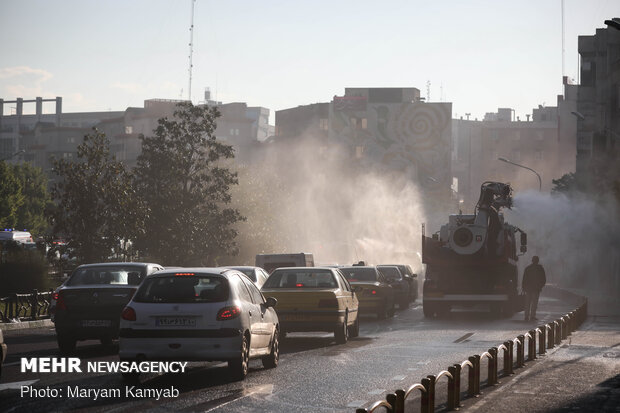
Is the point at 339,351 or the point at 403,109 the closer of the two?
the point at 339,351

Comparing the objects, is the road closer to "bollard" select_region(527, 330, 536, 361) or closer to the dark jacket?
"bollard" select_region(527, 330, 536, 361)

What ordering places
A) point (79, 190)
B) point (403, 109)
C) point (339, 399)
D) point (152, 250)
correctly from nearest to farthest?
point (339, 399)
point (79, 190)
point (152, 250)
point (403, 109)

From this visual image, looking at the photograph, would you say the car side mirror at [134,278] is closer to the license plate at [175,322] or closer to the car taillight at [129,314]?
the car taillight at [129,314]

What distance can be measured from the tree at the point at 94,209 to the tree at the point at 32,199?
186ft

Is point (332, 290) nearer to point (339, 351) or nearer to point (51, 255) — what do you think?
point (339, 351)

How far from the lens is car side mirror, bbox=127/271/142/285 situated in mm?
19172

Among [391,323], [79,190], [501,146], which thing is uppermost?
[501,146]

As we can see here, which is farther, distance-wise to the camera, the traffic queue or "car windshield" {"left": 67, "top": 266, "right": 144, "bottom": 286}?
"car windshield" {"left": 67, "top": 266, "right": 144, "bottom": 286}

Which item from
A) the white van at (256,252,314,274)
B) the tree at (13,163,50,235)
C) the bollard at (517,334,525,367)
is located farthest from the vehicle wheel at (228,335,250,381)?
the tree at (13,163,50,235)

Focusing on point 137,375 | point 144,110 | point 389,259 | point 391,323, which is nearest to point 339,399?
point 137,375

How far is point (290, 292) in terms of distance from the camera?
2089cm

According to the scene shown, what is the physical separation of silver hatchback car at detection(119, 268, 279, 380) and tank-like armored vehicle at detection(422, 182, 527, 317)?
1721 cm

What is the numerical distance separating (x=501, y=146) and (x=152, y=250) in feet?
370

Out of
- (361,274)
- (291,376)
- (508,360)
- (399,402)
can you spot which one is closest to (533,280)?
(361,274)
